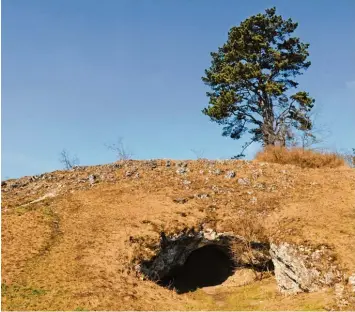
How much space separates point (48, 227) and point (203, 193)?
11675mm

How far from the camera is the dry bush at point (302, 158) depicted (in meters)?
38.0

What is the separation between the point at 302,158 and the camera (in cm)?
3819

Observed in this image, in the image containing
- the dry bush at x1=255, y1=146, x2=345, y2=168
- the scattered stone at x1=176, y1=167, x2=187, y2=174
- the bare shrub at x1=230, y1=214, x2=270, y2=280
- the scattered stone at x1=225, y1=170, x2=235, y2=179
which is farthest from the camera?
the dry bush at x1=255, y1=146, x2=345, y2=168

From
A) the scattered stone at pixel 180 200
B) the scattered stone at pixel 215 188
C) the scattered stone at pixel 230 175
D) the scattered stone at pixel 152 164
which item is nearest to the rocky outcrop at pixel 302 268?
the scattered stone at pixel 215 188

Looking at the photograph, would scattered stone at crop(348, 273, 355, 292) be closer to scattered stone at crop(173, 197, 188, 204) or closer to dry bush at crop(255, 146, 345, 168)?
scattered stone at crop(173, 197, 188, 204)

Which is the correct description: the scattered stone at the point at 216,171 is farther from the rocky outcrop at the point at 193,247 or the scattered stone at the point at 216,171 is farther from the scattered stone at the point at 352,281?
the scattered stone at the point at 352,281

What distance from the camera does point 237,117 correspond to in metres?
46.6

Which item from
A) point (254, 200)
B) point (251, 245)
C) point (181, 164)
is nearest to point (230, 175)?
point (254, 200)

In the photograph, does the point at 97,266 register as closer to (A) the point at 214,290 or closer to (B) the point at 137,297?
(B) the point at 137,297

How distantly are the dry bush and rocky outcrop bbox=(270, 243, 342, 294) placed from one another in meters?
14.9

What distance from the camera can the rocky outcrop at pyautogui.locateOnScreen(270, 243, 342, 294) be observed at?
21.8m

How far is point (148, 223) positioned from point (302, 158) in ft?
62.3

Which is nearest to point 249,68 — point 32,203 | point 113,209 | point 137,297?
point 113,209

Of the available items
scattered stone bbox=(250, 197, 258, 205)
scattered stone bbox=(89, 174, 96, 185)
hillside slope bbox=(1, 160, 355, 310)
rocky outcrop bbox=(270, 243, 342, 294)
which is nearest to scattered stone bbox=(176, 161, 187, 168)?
hillside slope bbox=(1, 160, 355, 310)
